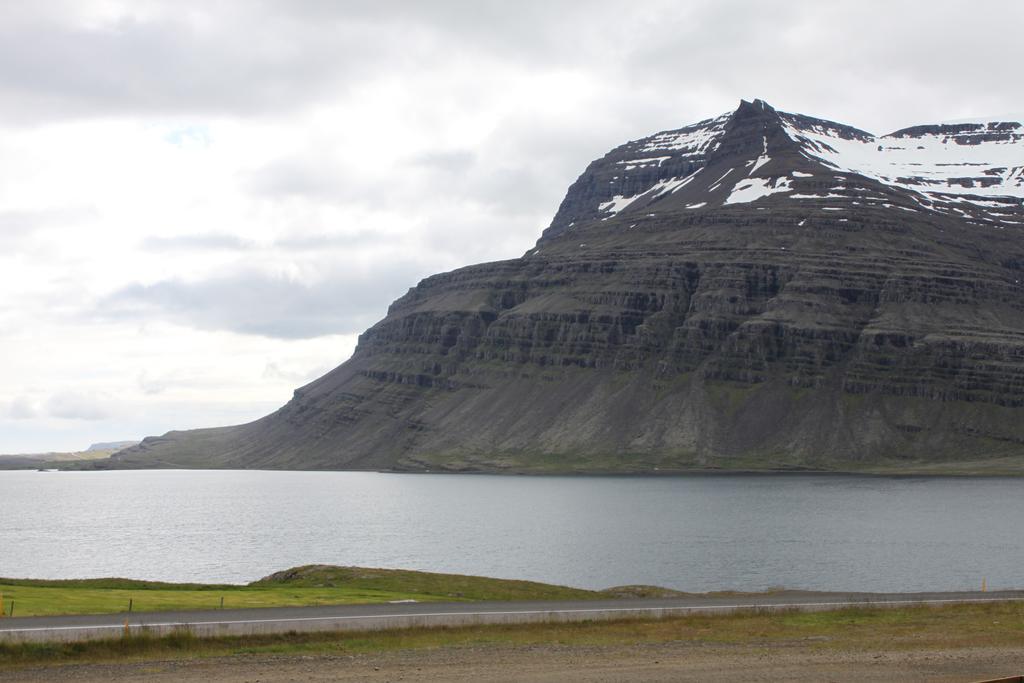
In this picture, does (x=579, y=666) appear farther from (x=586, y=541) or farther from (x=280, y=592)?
(x=586, y=541)

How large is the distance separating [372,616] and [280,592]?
1583cm

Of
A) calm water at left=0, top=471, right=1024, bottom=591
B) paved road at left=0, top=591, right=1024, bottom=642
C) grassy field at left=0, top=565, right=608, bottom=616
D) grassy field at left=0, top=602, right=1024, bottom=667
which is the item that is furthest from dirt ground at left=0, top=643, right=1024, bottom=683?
calm water at left=0, top=471, right=1024, bottom=591

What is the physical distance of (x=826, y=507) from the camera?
6914 inches

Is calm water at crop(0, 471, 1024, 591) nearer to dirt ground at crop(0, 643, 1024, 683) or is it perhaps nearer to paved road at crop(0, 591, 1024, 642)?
paved road at crop(0, 591, 1024, 642)

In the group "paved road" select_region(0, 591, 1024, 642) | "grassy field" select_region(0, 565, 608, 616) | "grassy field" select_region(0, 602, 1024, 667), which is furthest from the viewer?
"grassy field" select_region(0, 565, 608, 616)

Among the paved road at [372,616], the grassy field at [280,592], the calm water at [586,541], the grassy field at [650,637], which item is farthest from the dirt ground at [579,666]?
the calm water at [586,541]

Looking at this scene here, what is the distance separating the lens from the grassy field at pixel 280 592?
156 feet

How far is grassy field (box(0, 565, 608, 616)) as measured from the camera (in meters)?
47.7

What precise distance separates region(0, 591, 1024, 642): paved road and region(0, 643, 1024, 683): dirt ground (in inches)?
124

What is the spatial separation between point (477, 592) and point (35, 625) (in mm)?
26217

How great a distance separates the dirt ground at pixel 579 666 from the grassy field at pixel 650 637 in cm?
132

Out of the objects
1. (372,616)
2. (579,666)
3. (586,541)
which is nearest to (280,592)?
(372,616)

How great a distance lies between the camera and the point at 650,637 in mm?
41594

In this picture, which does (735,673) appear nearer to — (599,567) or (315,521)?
(599,567)
